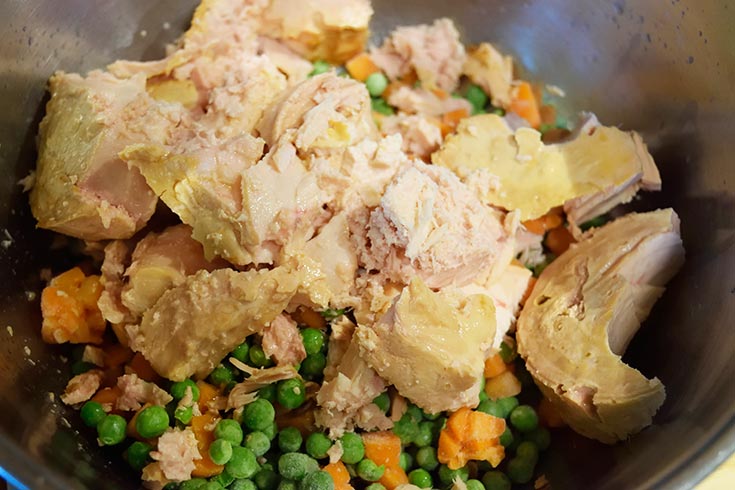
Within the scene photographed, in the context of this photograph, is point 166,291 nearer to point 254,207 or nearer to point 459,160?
point 254,207

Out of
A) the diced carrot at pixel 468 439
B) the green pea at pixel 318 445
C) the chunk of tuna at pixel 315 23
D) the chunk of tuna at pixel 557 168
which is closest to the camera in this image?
the green pea at pixel 318 445

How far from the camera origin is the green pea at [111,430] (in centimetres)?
274

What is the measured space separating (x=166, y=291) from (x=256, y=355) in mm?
451

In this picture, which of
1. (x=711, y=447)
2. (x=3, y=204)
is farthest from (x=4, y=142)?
(x=711, y=447)

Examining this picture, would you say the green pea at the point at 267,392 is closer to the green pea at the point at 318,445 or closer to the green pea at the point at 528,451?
the green pea at the point at 318,445

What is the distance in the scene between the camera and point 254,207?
2795 mm

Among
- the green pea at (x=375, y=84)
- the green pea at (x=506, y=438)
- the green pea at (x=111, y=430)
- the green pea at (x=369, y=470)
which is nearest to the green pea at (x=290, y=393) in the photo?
the green pea at (x=369, y=470)

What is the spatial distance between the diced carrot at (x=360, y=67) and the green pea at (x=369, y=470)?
2033mm

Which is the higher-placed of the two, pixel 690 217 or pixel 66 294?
pixel 690 217

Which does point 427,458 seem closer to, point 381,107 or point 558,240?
point 558,240

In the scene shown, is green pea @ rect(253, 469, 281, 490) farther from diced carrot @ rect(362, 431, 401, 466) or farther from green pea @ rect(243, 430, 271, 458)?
diced carrot @ rect(362, 431, 401, 466)

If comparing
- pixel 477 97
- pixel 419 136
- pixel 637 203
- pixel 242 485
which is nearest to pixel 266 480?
pixel 242 485

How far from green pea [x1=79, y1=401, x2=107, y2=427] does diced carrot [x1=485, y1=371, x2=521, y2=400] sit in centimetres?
159

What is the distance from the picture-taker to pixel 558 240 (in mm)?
3500
